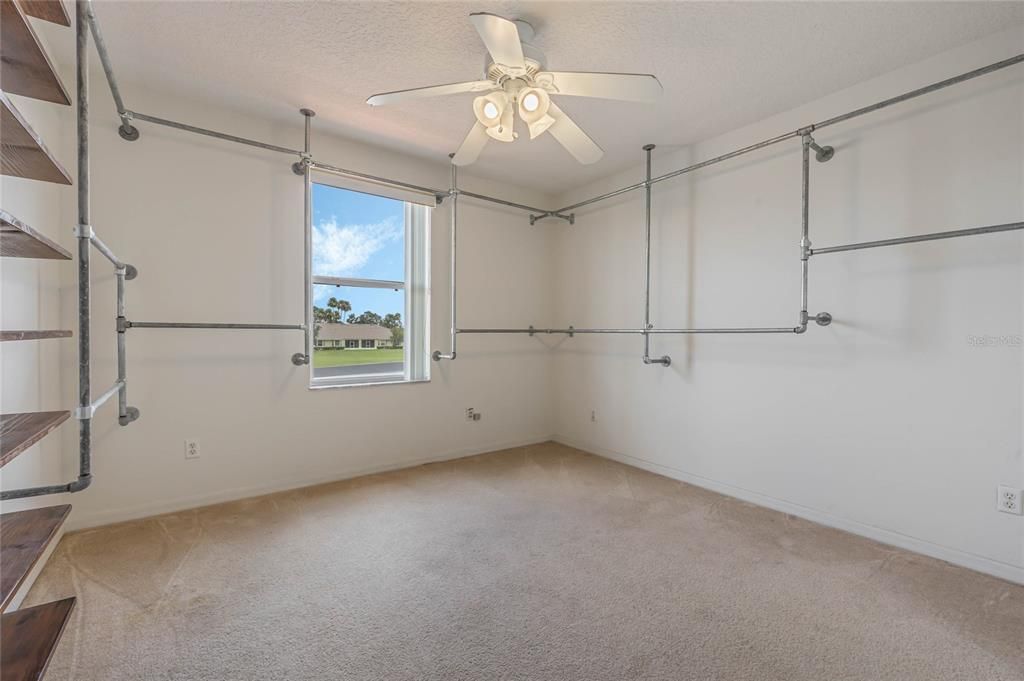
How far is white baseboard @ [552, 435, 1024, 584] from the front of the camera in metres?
2.02

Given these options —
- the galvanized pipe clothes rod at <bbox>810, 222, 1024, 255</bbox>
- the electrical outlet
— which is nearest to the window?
the galvanized pipe clothes rod at <bbox>810, 222, 1024, 255</bbox>

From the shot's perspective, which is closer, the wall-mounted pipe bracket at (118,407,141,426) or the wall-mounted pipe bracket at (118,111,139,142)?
the wall-mounted pipe bracket at (118,407,141,426)

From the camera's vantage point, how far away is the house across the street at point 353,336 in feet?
10.7

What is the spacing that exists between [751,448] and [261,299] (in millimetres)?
3275

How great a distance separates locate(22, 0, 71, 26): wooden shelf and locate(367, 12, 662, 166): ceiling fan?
3.14 feet

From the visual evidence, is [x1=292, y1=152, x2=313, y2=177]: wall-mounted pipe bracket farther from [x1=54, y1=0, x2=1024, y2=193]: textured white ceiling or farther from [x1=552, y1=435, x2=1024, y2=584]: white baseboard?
[x1=552, y1=435, x2=1024, y2=584]: white baseboard

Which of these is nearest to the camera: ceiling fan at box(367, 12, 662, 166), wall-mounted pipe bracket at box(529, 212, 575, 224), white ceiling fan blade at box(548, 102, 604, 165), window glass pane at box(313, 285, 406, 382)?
ceiling fan at box(367, 12, 662, 166)

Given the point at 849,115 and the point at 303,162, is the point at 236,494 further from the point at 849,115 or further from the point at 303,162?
the point at 849,115

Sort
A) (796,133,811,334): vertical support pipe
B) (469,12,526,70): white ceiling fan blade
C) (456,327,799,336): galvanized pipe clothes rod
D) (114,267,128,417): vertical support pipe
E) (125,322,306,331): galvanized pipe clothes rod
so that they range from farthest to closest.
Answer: (456,327,799,336): galvanized pipe clothes rod
(796,133,811,334): vertical support pipe
(125,322,306,331): galvanized pipe clothes rod
(114,267,128,417): vertical support pipe
(469,12,526,70): white ceiling fan blade

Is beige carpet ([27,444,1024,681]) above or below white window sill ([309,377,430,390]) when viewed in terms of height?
below

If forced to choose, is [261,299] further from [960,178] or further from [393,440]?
[960,178]

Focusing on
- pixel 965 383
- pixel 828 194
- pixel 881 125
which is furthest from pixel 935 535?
pixel 881 125

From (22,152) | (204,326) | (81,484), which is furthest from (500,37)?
(204,326)

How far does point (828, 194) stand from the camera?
251 centimetres
